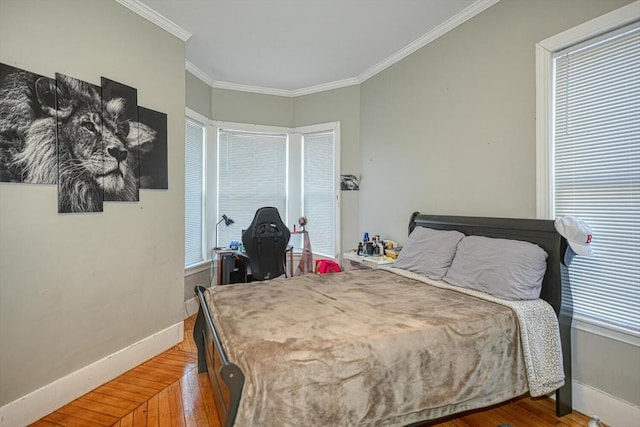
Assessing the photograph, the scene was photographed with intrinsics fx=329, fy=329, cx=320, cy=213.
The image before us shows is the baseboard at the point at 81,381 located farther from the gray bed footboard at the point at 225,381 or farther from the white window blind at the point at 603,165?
the white window blind at the point at 603,165

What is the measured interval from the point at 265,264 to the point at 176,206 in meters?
1.10

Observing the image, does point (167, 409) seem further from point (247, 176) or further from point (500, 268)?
point (247, 176)

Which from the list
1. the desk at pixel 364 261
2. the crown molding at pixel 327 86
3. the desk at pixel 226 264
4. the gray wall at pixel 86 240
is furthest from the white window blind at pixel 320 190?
the gray wall at pixel 86 240

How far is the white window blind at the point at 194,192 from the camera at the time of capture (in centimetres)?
381

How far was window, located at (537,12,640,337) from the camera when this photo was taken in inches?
71.7

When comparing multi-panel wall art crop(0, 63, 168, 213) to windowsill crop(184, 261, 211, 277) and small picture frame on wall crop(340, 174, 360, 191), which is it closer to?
windowsill crop(184, 261, 211, 277)

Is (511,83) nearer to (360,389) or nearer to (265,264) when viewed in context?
(360,389)

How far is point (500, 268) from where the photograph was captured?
209 centimetres

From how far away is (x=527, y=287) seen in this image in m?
1.97

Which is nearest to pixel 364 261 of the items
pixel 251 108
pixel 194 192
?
pixel 194 192

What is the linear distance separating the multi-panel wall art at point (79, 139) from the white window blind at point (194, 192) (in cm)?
96

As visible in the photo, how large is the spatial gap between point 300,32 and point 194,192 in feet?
7.07

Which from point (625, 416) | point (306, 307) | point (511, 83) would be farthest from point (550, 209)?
point (306, 307)

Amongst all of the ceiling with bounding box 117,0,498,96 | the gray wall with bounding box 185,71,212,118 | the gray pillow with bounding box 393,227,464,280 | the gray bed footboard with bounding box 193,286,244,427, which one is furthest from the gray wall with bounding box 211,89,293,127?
the gray bed footboard with bounding box 193,286,244,427
